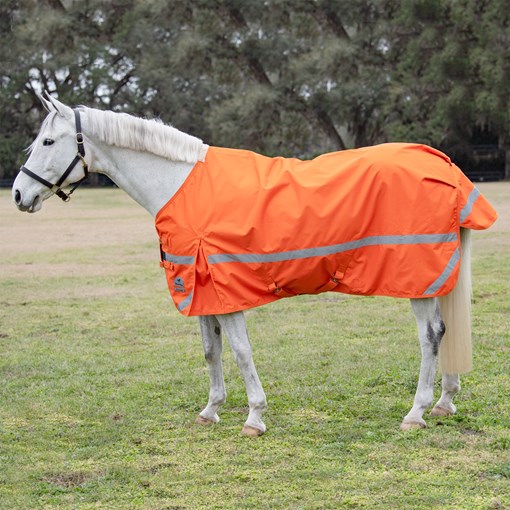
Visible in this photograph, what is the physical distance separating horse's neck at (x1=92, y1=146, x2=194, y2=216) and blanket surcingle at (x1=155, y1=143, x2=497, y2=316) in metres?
0.15

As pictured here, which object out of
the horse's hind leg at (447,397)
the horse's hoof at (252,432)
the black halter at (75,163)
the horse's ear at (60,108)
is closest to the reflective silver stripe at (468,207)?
the horse's hind leg at (447,397)

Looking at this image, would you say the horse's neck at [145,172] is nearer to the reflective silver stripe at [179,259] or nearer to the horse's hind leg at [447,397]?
the reflective silver stripe at [179,259]

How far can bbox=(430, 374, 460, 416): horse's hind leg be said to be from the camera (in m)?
4.84

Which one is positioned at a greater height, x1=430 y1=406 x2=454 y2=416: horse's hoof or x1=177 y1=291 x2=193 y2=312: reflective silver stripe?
x1=177 y1=291 x2=193 y2=312: reflective silver stripe

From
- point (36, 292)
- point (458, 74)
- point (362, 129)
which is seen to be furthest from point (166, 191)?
point (362, 129)

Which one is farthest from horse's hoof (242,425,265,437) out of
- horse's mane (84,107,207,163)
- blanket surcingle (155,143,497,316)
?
horse's mane (84,107,207,163)

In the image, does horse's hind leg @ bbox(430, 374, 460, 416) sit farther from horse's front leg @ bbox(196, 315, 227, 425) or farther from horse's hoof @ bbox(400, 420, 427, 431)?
horse's front leg @ bbox(196, 315, 227, 425)

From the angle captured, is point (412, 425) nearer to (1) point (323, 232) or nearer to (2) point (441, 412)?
(2) point (441, 412)

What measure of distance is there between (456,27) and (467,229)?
3255 centimetres

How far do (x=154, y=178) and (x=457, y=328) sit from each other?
1.95 meters

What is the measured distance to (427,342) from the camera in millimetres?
4691

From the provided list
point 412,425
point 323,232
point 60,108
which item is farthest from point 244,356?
point 60,108

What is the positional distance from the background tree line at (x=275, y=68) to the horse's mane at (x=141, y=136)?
30.2m

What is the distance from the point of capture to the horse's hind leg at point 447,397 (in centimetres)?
484
